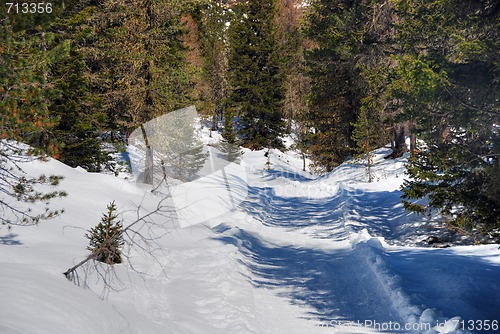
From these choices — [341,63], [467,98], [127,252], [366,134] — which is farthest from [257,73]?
[467,98]

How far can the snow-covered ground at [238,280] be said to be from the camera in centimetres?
565

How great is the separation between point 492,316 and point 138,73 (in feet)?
50.6

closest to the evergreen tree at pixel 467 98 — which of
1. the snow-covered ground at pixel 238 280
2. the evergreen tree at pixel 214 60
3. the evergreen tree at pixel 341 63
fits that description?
the snow-covered ground at pixel 238 280

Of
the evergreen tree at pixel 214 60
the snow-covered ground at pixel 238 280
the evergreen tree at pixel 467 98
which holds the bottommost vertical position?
the snow-covered ground at pixel 238 280

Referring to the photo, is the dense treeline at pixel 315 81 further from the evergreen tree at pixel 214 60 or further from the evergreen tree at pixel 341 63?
the evergreen tree at pixel 214 60

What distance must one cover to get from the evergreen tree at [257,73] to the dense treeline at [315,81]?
0.13 metres

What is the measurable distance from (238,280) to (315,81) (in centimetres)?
2348

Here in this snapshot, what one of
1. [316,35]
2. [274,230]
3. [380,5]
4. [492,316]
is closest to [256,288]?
[492,316]

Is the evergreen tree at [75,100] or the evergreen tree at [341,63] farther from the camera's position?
the evergreen tree at [341,63]

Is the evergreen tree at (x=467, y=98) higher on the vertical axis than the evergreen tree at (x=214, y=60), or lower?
lower

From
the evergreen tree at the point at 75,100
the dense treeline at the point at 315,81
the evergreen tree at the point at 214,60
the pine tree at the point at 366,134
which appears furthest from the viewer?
the evergreen tree at the point at 214,60

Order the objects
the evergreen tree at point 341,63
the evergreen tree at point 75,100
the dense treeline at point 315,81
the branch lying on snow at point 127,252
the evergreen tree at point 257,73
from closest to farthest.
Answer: the branch lying on snow at point 127,252, the dense treeline at point 315,81, the evergreen tree at point 75,100, the evergreen tree at point 341,63, the evergreen tree at point 257,73

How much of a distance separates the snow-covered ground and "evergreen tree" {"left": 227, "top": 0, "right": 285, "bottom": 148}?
86.2 ft

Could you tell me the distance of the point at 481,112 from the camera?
8039mm
